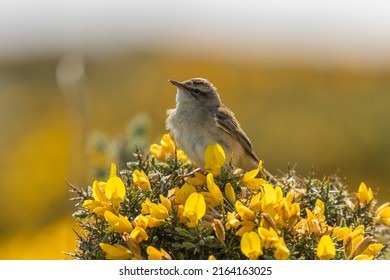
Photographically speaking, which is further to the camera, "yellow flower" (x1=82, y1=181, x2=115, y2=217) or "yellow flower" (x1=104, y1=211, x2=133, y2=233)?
"yellow flower" (x1=82, y1=181, x2=115, y2=217)

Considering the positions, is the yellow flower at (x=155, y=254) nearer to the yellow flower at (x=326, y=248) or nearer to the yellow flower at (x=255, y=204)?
the yellow flower at (x=255, y=204)

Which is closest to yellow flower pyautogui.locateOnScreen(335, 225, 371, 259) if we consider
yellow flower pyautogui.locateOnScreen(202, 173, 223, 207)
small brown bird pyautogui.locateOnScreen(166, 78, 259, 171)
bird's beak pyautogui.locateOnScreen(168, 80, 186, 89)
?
yellow flower pyautogui.locateOnScreen(202, 173, 223, 207)

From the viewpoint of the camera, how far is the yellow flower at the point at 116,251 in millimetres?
2809

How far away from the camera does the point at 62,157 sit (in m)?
10.8

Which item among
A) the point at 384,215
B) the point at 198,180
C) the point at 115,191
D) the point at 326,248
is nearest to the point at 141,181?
the point at 115,191

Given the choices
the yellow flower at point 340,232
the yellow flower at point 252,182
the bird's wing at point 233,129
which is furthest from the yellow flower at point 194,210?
the bird's wing at point 233,129

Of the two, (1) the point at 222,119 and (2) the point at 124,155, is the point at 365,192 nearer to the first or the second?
(1) the point at 222,119

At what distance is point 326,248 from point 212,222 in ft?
1.62

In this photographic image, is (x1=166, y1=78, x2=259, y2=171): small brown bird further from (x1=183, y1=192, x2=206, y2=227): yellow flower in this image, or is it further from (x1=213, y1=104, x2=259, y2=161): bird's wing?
(x1=183, y1=192, x2=206, y2=227): yellow flower

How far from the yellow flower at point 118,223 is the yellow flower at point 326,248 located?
2.65ft

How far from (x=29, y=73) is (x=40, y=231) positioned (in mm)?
8878

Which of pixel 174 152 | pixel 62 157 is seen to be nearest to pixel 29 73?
pixel 62 157

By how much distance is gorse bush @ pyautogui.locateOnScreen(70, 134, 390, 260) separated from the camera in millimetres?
2736

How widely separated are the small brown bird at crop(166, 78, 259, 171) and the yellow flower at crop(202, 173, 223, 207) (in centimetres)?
177
